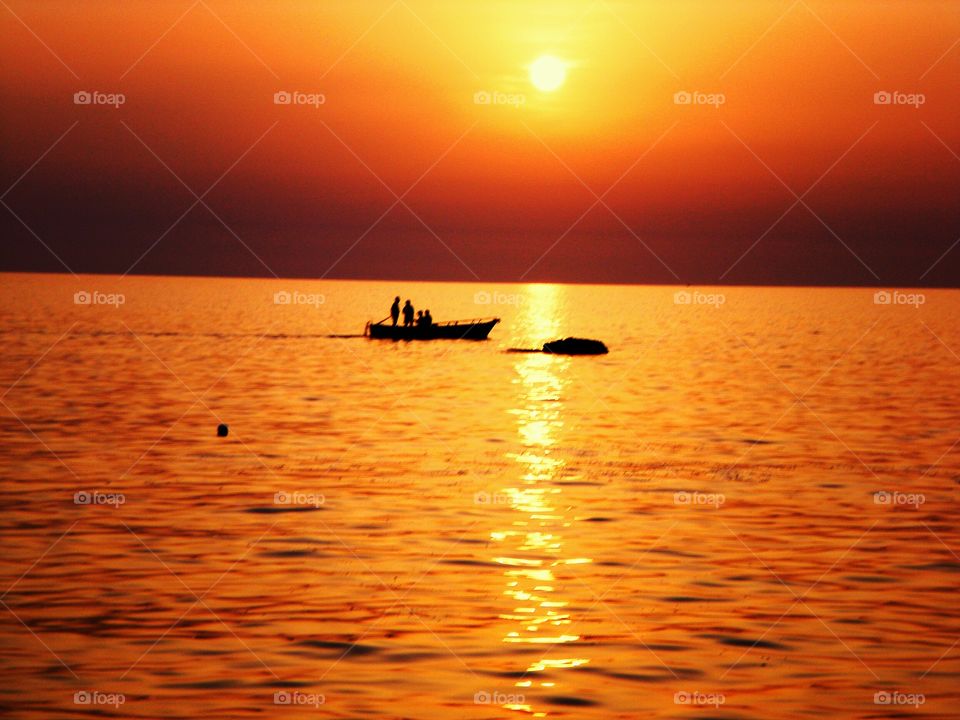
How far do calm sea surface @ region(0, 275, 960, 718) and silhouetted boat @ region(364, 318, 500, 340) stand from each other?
36.9m

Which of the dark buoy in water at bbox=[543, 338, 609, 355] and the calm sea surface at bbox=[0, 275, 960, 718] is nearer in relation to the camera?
the calm sea surface at bbox=[0, 275, 960, 718]

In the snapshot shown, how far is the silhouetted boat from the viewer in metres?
81.1

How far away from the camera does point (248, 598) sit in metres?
16.9

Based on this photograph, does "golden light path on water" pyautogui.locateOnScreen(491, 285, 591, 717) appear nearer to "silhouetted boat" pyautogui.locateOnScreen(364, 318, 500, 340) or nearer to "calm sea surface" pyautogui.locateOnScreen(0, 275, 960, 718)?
"calm sea surface" pyautogui.locateOnScreen(0, 275, 960, 718)

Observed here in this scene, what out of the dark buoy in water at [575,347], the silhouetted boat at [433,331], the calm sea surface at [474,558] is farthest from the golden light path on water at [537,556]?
the silhouetted boat at [433,331]

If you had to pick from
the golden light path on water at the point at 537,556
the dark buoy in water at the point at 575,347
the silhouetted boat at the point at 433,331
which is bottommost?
the golden light path on water at the point at 537,556

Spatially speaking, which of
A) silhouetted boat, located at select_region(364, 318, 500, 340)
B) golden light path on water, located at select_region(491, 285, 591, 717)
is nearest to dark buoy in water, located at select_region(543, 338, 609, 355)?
silhouetted boat, located at select_region(364, 318, 500, 340)

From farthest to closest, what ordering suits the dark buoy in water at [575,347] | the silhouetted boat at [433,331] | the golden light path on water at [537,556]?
the silhouetted boat at [433,331] < the dark buoy in water at [575,347] < the golden light path on water at [537,556]

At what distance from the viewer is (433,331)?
267 ft

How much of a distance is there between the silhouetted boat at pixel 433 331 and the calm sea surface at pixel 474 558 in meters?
36.9

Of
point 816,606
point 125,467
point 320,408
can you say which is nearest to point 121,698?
point 816,606

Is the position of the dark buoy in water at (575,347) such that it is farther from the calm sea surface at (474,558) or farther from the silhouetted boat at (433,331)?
the calm sea surface at (474,558)

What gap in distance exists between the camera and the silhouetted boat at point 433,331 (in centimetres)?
8106

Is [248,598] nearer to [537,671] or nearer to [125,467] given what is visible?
[537,671]
